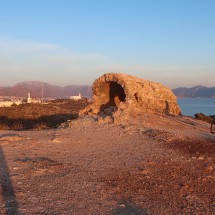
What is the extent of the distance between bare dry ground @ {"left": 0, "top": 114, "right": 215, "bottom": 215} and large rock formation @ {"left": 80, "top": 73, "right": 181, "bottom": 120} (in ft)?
14.5

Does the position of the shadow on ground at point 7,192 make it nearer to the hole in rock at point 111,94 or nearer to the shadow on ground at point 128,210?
the shadow on ground at point 128,210

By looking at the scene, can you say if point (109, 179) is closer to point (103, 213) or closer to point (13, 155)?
point (103, 213)

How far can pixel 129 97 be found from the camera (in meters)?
18.1

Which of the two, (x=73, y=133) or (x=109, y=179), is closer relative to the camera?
(x=109, y=179)

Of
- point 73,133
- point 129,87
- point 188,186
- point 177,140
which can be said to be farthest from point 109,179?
point 129,87

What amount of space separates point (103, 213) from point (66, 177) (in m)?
2.15

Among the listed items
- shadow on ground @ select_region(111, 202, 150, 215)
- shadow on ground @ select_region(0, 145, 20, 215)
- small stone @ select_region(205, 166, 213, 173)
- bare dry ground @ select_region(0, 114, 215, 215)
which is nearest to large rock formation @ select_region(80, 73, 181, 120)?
bare dry ground @ select_region(0, 114, 215, 215)

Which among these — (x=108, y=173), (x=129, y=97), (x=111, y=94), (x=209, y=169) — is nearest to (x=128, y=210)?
(x=108, y=173)

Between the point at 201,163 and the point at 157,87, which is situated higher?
the point at 157,87

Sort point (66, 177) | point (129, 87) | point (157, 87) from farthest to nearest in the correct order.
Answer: point (157, 87) < point (129, 87) < point (66, 177)

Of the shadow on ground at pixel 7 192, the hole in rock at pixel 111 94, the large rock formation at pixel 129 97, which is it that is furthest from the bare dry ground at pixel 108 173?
the hole in rock at pixel 111 94

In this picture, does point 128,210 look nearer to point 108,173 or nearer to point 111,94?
point 108,173

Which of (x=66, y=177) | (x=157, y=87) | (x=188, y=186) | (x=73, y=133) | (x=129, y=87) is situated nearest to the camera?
(x=188, y=186)

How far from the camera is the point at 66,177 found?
25.8ft
